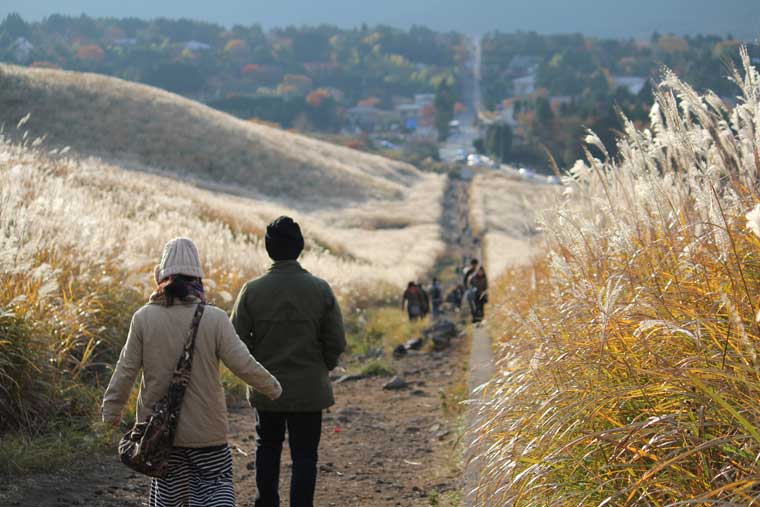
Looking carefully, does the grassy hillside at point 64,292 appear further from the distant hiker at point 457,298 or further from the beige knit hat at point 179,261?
the distant hiker at point 457,298

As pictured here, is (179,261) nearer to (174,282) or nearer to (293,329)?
(174,282)

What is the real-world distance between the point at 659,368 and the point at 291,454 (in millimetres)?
2584

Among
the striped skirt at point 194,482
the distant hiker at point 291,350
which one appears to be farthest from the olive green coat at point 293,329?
the striped skirt at point 194,482

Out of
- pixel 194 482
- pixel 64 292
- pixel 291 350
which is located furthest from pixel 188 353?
pixel 64 292

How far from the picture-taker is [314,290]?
5.60 metres

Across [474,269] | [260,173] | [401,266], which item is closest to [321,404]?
[474,269]

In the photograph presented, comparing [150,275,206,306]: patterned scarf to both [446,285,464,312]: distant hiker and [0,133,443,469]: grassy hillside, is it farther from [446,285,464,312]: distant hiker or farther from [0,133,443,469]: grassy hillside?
[446,285,464,312]: distant hiker

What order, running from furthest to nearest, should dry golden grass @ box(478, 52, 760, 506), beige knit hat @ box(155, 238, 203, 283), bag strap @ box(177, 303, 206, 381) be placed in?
1. beige knit hat @ box(155, 238, 203, 283)
2. bag strap @ box(177, 303, 206, 381)
3. dry golden grass @ box(478, 52, 760, 506)

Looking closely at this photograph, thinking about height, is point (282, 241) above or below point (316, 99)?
below

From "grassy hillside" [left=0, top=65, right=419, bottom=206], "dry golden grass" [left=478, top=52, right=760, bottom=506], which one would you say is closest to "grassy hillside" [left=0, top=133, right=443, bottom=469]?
"dry golden grass" [left=478, top=52, right=760, bottom=506]

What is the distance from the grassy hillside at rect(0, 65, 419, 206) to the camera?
2042 inches

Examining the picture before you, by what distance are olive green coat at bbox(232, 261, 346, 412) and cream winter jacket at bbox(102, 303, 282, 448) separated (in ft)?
2.79

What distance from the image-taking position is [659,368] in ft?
11.6

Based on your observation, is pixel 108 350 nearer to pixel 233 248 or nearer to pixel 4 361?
pixel 4 361
